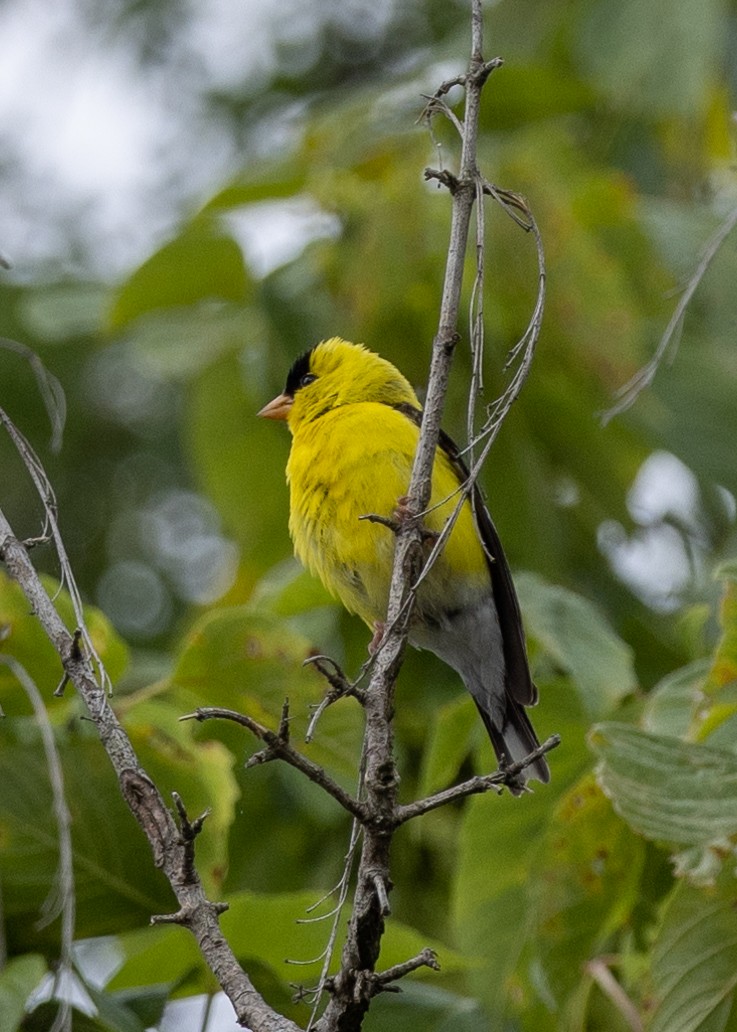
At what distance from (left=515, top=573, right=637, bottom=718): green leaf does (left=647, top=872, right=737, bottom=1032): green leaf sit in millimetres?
615

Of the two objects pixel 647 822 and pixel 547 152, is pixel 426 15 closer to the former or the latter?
pixel 547 152

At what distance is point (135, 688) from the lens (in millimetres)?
4090

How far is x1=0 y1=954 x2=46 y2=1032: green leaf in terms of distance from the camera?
2.51m

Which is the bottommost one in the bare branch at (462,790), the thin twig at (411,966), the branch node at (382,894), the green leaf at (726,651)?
the thin twig at (411,966)

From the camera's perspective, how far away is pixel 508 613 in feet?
11.1

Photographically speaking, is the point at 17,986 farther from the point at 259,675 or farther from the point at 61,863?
the point at 259,675

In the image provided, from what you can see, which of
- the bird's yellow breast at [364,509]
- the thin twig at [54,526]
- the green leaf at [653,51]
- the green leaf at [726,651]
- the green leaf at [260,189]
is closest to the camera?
the thin twig at [54,526]

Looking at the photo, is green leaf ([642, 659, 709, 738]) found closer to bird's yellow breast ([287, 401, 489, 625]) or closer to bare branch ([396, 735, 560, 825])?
bird's yellow breast ([287, 401, 489, 625])

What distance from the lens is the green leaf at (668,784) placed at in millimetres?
2514

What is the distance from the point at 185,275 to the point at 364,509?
2021mm

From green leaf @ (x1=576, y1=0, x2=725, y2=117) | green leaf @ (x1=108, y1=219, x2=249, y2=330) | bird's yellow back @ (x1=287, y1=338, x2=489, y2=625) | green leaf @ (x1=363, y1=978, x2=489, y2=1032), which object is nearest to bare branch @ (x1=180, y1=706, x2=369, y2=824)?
bird's yellow back @ (x1=287, y1=338, x2=489, y2=625)

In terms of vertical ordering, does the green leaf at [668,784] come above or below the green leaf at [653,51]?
below

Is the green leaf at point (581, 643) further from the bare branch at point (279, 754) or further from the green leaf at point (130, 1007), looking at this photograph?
the bare branch at point (279, 754)

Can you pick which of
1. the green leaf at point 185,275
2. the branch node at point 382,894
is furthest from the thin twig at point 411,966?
the green leaf at point 185,275
